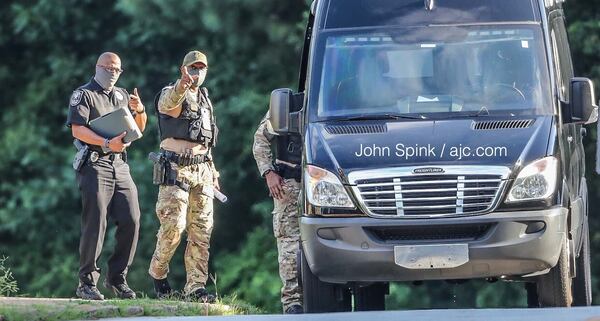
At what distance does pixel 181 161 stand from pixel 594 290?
807 cm

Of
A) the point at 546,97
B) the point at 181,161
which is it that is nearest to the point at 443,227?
the point at 546,97

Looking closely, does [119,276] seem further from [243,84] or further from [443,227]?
[243,84]

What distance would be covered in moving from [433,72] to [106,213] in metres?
2.63

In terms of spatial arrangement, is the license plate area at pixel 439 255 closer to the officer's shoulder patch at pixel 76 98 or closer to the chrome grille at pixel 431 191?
the chrome grille at pixel 431 191

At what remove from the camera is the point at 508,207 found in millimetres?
11992

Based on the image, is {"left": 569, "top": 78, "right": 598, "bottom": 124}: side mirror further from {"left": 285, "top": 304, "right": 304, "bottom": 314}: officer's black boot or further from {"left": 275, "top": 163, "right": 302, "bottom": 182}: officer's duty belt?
{"left": 285, "top": 304, "right": 304, "bottom": 314}: officer's black boot

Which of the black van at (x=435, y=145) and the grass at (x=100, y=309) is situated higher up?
the black van at (x=435, y=145)

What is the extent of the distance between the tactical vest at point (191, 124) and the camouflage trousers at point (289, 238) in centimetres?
63

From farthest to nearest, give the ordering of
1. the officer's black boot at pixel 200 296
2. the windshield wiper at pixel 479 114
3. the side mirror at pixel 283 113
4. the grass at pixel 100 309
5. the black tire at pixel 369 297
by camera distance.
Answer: the black tire at pixel 369 297 < the officer's black boot at pixel 200 296 < the side mirror at pixel 283 113 < the windshield wiper at pixel 479 114 < the grass at pixel 100 309

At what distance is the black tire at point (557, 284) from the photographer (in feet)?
40.4

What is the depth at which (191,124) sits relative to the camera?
14.1 m

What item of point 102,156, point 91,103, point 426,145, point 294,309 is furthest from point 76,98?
point 426,145

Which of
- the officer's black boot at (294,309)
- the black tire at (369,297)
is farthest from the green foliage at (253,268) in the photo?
the officer's black boot at (294,309)

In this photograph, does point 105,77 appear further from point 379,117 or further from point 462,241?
point 462,241
